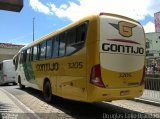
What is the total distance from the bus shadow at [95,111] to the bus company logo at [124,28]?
105 inches

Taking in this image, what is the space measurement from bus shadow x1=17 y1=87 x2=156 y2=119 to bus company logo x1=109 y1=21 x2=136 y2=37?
2.66 m

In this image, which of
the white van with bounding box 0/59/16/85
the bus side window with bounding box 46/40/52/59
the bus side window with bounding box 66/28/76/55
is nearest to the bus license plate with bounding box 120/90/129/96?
the bus side window with bounding box 66/28/76/55

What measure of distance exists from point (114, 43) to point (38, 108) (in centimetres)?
450

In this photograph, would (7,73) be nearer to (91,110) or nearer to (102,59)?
Answer: (91,110)

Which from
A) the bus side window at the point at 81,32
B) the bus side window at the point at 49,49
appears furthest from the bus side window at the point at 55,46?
the bus side window at the point at 81,32

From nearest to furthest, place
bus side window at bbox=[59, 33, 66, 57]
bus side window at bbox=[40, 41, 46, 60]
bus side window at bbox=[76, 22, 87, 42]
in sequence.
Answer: bus side window at bbox=[76, 22, 87, 42], bus side window at bbox=[59, 33, 66, 57], bus side window at bbox=[40, 41, 46, 60]

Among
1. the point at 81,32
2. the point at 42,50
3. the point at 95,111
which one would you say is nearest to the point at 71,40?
the point at 81,32

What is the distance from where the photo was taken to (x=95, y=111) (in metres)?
12.4

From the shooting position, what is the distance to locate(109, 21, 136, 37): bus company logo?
10935 mm

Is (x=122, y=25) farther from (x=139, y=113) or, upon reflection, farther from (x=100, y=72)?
(x=139, y=113)

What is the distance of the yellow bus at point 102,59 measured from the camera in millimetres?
10453

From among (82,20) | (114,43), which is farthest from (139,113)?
(82,20)

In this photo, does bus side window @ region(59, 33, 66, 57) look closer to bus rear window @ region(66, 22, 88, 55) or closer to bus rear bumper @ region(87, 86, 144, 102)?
bus rear window @ region(66, 22, 88, 55)

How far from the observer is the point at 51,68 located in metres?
14.4
